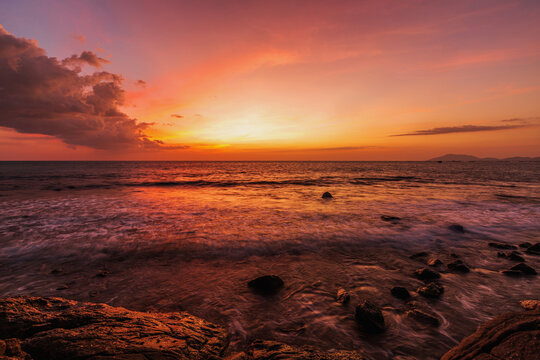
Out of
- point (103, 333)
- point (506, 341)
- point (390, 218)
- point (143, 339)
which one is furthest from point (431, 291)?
point (390, 218)

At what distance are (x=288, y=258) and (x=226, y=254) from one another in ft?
7.32

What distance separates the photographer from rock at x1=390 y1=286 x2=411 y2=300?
17.2 feet

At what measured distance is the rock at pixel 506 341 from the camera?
2.65m

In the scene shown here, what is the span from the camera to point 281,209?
16000mm

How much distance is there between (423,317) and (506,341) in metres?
1.78

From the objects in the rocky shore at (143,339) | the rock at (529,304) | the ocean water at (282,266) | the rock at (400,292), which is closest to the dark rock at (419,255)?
the ocean water at (282,266)

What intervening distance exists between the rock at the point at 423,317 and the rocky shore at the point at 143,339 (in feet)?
4.39

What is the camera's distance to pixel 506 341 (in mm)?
2840

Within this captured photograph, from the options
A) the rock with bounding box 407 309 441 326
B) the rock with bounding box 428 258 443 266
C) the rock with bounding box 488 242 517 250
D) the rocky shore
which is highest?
the rocky shore

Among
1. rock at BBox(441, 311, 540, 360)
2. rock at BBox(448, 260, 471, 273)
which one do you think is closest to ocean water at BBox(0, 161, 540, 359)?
rock at BBox(448, 260, 471, 273)

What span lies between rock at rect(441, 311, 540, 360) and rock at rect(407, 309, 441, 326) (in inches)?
52.7

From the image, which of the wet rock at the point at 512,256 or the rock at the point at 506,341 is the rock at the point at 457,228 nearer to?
the wet rock at the point at 512,256

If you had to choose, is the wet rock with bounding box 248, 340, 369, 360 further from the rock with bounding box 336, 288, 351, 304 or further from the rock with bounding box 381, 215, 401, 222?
the rock with bounding box 381, 215, 401, 222

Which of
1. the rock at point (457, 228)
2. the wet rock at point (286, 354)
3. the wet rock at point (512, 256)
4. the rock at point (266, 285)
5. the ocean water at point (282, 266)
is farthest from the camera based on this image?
the rock at point (457, 228)
